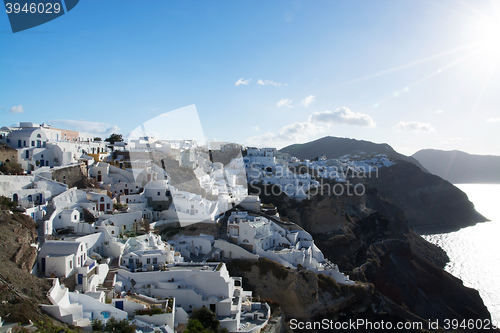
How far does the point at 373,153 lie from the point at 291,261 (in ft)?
266

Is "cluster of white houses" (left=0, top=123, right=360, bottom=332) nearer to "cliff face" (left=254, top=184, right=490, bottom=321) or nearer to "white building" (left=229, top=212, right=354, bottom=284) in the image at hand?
"white building" (left=229, top=212, right=354, bottom=284)

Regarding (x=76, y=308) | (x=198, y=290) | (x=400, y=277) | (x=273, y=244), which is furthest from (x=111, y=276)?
(x=400, y=277)

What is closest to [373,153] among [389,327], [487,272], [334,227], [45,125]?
[487,272]

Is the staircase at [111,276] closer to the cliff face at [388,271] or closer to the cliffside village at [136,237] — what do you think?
the cliffside village at [136,237]

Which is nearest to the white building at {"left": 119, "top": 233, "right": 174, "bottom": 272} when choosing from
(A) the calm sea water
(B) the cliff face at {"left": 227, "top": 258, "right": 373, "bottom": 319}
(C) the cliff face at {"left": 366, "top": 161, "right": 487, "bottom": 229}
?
(B) the cliff face at {"left": 227, "top": 258, "right": 373, "bottom": 319}

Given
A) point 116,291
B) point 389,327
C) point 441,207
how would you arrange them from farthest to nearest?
point 441,207, point 389,327, point 116,291

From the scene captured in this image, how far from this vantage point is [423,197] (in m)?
73.8

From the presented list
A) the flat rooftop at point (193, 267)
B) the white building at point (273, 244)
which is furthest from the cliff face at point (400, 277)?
the flat rooftop at point (193, 267)

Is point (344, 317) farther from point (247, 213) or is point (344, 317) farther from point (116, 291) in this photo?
point (116, 291)

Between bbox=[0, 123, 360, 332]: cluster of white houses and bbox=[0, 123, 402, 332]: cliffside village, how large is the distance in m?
0.05

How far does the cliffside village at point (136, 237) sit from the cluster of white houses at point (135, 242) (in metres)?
0.05

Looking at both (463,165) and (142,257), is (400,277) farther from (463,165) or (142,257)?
(463,165)

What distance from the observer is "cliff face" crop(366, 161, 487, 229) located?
70.8m

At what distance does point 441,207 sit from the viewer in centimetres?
7344
